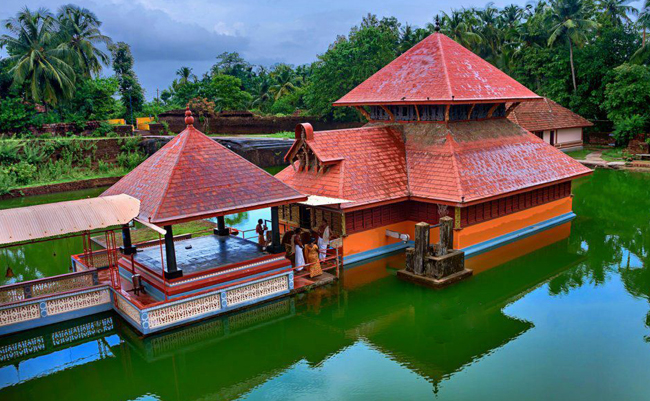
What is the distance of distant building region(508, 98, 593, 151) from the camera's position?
97.6 ft

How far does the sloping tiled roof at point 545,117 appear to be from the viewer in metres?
29.5

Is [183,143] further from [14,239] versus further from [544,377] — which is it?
[544,377]

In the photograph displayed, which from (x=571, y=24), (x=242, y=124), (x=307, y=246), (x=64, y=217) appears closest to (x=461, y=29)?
(x=571, y=24)

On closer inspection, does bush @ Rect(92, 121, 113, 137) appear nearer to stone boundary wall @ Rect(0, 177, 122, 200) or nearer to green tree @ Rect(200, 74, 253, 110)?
stone boundary wall @ Rect(0, 177, 122, 200)

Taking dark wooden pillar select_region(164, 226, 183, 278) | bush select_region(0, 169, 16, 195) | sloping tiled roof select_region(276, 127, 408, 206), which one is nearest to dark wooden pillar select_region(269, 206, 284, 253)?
sloping tiled roof select_region(276, 127, 408, 206)

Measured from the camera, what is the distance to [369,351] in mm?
9281

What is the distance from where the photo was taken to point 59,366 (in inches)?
354

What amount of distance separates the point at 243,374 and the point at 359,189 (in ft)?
20.0

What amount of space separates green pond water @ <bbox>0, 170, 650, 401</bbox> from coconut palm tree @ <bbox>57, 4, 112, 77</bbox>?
32613 millimetres

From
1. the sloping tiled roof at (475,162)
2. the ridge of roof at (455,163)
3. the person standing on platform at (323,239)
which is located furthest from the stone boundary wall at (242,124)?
the person standing on platform at (323,239)

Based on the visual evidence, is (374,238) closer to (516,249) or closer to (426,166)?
(426,166)

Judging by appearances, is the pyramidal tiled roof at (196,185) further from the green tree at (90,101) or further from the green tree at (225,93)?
the green tree at (225,93)

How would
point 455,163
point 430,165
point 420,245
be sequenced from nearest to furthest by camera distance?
1. point 420,245
2. point 455,163
3. point 430,165

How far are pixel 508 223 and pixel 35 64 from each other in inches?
1113
